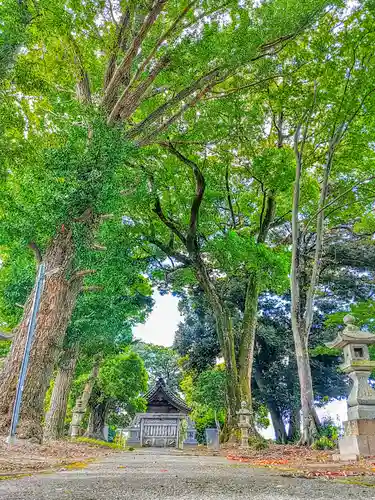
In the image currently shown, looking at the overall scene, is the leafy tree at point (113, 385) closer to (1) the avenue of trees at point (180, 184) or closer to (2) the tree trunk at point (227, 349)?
(1) the avenue of trees at point (180, 184)

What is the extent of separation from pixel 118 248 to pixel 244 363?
→ 6.34 metres

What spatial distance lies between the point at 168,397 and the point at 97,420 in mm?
6333

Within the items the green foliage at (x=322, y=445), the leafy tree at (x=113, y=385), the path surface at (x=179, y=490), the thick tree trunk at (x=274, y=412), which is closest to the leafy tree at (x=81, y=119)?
the path surface at (x=179, y=490)

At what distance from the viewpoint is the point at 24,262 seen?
377 inches

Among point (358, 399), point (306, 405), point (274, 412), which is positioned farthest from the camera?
point (274, 412)

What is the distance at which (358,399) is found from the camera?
5.84 meters

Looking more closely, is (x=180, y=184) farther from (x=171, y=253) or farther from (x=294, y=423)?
Result: (x=294, y=423)

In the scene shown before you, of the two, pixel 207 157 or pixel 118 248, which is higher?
pixel 207 157

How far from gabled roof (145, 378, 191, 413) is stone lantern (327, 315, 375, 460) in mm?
17209

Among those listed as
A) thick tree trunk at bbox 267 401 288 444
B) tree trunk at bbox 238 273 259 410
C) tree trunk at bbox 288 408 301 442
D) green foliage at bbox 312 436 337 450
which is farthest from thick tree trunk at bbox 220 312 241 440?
tree trunk at bbox 288 408 301 442

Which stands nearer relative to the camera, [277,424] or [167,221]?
[167,221]

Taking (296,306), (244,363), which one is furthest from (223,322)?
(296,306)

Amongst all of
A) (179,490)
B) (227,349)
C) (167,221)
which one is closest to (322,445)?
(227,349)

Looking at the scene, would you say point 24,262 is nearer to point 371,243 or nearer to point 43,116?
point 43,116
